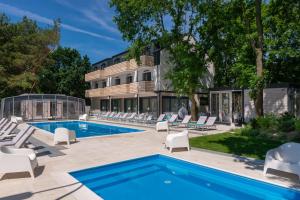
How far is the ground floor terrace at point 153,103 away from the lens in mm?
27859

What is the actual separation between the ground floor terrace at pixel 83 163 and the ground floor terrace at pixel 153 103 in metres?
14.3

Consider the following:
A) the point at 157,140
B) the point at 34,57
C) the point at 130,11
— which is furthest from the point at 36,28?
the point at 157,140

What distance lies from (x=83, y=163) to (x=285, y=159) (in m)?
6.42

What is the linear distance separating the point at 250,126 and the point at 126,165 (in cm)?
1029

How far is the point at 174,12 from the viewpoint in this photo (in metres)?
21.3

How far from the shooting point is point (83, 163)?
8875 millimetres

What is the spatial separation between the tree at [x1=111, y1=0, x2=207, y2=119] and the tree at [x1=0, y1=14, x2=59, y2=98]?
784 inches

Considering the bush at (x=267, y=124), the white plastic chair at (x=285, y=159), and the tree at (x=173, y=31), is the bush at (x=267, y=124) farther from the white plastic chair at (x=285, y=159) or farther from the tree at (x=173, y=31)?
the white plastic chair at (x=285, y=159)

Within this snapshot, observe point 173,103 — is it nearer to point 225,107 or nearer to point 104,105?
point 225,107

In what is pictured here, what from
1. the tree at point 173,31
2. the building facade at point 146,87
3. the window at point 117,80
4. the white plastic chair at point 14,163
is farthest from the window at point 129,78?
the white plastic chair at point 14,163

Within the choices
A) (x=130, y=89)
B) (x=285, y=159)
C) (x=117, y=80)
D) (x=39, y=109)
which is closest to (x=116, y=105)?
(x=117, y=80)

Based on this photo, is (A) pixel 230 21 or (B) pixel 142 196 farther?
(A) pixel 230 21

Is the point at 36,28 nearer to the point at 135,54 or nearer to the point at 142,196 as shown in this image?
the point at 135,54

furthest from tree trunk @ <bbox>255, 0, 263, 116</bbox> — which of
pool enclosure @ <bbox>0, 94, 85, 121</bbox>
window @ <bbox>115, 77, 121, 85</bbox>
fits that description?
window @ <bbox>115, 77, 121, 85</bbox>
